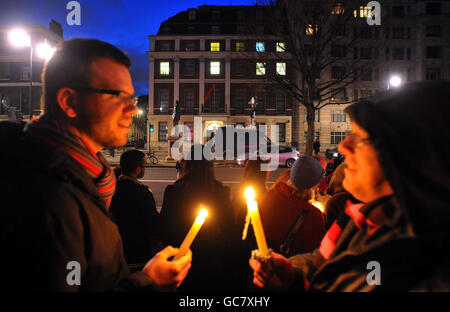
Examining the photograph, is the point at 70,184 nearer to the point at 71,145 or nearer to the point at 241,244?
the point at 71,145

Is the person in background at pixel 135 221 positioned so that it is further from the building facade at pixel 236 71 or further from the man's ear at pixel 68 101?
the building facade at pixel 236 71

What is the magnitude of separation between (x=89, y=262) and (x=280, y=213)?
1843 millimetres

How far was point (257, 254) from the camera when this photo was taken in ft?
4.32

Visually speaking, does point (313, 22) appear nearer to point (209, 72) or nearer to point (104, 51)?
point (104, 51)

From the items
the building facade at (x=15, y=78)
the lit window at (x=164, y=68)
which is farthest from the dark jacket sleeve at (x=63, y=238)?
the building facade at (x=15, y=78)

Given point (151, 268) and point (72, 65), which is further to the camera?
point (151, 268)

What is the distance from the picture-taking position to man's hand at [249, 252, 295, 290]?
4.67 feet

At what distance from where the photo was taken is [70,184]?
3.87 feet

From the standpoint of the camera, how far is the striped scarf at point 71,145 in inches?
49.4

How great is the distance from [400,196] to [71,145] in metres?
1.47

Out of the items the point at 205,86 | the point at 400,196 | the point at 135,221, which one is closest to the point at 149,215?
the point at 135,221

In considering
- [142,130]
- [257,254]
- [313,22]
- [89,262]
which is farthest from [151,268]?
[142,130]

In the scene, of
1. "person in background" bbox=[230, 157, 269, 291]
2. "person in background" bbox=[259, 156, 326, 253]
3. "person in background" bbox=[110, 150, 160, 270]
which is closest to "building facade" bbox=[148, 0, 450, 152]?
"person in background" bbox=[230, 157, 269, 291]

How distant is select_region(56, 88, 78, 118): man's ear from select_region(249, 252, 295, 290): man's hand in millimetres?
1266
